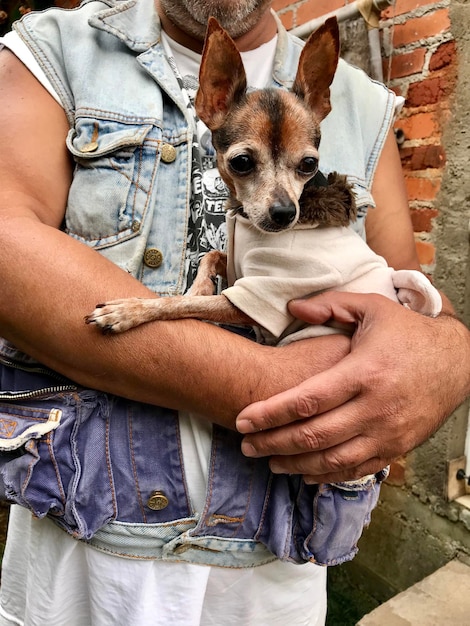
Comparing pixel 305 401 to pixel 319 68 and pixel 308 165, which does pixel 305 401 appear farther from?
pixel 319 68

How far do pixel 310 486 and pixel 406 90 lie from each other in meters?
1.51

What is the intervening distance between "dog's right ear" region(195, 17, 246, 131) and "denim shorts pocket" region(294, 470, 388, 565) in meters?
0.84

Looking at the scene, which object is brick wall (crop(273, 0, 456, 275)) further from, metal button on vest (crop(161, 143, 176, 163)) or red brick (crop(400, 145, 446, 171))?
metal button on vest (crop(161, 143, 176, 163))

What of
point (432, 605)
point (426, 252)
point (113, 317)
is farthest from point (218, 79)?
point (432, 605)

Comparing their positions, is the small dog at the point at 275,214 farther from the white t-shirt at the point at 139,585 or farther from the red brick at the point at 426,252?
the red brick at the point at 426,252

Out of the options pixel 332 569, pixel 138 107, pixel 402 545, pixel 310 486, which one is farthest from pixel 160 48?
pixel 332 569

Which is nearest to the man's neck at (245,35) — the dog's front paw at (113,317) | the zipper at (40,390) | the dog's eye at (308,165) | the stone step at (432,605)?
the dog's eye at (308,165)

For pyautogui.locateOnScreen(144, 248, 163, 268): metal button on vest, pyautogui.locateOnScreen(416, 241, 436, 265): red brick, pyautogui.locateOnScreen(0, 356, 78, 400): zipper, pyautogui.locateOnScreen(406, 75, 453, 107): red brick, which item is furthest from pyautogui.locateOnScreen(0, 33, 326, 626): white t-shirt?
pyautogui.locateOnScreen(406, 75, 453, 107): red brick

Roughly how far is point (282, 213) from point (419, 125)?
3.45 feet

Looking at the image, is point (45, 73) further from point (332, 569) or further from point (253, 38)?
point (332, 569)

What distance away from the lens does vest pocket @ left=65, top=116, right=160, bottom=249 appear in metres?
1.10

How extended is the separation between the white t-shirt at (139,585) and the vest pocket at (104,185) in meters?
0.12

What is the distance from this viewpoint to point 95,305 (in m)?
0.90

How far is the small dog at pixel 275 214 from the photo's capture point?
1.02m
